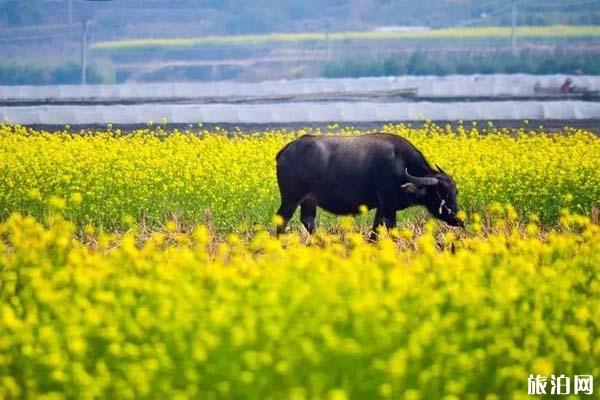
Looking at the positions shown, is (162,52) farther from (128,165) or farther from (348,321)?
(348,321)

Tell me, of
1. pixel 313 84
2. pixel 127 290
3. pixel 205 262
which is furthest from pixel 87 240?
pixel 313 84

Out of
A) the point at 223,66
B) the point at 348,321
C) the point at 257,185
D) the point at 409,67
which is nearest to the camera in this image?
the point at 348,321

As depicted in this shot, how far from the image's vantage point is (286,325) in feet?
22.8

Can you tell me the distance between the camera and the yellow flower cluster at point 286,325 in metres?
6.62

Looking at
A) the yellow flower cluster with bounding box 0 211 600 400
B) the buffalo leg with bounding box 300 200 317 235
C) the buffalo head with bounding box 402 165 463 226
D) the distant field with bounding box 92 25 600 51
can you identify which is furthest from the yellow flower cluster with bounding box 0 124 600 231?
the distant field with bounding box 92 25 600 51

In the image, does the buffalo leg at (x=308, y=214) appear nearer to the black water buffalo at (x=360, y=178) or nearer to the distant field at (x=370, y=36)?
the black water buffalo at (x=360, y=178)

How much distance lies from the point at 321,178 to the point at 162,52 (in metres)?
59.3

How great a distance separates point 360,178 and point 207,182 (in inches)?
111

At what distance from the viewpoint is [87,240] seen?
530 inches

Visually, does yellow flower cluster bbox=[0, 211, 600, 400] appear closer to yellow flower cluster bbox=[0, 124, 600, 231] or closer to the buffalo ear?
the buffalo ear

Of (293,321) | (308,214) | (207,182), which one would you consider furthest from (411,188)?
(293,321)

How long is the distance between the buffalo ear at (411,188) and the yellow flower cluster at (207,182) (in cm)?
177

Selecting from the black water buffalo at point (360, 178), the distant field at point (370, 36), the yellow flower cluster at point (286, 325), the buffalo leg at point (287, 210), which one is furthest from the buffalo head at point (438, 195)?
the distant field at point (370, 36)

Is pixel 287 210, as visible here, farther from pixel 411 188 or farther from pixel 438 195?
pixel 438 195
